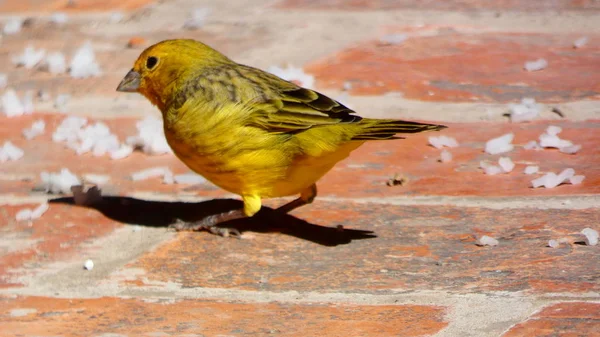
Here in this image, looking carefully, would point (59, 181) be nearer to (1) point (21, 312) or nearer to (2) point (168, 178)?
(2) point (168, 178)

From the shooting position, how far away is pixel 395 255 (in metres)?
3.00

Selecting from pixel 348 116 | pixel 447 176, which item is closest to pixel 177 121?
pixel 348 116

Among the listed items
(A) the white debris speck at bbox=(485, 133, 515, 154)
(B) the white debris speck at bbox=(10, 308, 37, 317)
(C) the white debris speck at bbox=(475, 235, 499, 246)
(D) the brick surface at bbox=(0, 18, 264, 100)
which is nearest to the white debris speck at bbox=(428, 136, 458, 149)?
(A) the white debris speck at bbox=(485, 133, 515, 154)

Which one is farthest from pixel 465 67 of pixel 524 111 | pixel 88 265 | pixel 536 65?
pixel 88 265

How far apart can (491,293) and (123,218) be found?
1.32 m

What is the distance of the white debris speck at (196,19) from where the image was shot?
5.05 m

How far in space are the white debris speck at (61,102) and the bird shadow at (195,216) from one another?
2.67 feet

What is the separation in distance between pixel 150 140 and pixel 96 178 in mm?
275

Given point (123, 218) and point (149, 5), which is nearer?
point (123, 218)

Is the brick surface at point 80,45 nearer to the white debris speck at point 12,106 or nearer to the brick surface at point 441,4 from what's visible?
the white debris speck at point 12,106

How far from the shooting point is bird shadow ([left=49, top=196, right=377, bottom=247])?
3.31 meters

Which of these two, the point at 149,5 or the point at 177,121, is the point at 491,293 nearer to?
the point at 177,121

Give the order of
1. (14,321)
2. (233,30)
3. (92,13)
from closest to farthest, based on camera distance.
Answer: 1. (14,321)
2. (233,30)
3. (92,13)

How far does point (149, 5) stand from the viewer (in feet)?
18.0
